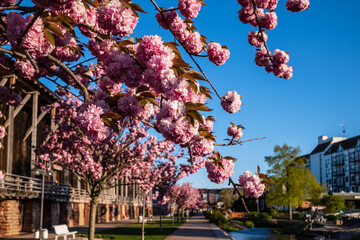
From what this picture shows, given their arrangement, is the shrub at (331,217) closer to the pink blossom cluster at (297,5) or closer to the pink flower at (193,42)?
the pink blossom cluster at (297,5)

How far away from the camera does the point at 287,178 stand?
2020 inches

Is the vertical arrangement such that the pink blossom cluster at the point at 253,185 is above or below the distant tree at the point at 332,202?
above

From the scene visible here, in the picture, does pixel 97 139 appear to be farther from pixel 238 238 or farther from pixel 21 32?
pixel 238 238

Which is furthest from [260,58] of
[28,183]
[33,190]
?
[33,190]

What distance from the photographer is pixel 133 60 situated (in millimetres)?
2736

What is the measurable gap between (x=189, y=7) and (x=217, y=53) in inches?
26.6

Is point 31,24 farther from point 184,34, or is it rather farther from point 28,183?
point 28,183

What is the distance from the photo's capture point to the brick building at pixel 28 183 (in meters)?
22.0

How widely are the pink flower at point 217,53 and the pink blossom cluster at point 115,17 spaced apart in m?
1.24

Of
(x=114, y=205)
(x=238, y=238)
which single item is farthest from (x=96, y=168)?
(x=114, y=205)

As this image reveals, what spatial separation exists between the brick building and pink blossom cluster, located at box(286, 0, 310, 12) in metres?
15.2

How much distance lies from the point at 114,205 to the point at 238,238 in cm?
2667

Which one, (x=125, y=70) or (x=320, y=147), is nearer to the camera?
(x=125, y=70)

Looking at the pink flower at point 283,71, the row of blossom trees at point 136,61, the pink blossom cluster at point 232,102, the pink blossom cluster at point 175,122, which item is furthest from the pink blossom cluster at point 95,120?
the pink flower at point 283,71
